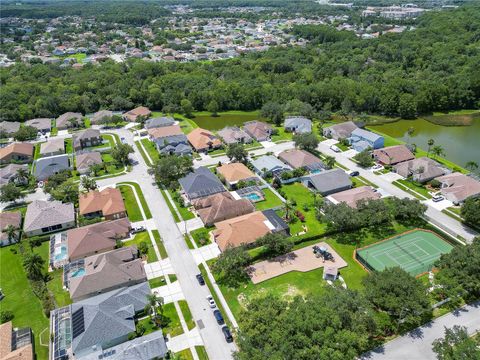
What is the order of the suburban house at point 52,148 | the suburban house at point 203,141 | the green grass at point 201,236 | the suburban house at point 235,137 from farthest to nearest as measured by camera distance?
the suburban house at point 235,137 → the suburban house at point 203,141 → the suburban house at point 52,148 → the green grass at point 201,236

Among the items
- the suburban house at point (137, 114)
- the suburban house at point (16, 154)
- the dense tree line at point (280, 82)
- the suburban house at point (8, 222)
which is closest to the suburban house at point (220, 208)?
the suburban house at point (8, 222)

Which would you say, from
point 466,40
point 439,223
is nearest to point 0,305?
point 439,223

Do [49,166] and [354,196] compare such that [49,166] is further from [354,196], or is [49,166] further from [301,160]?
[354,196]

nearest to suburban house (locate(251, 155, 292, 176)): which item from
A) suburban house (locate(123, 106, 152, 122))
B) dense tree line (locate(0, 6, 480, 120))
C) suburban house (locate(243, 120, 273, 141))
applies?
suburban house (locate(243, 120, 273, 141))

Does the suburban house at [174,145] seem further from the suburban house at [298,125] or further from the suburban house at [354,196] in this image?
the suburban house at [354,196]

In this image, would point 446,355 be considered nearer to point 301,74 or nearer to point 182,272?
point 182,272

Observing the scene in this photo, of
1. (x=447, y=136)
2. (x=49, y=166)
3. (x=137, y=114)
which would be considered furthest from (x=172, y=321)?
(x=447, y=136)

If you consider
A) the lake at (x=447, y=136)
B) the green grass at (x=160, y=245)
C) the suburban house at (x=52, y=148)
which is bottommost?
the lake at (x=447, y=136)
